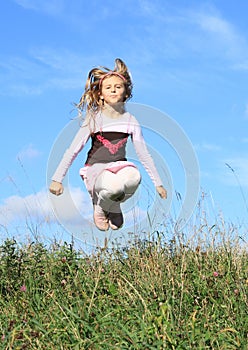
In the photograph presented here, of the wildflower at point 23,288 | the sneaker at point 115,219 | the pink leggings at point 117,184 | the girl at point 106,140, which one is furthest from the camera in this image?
the sneaker at point 115,219

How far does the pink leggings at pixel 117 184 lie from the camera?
5.75 metres

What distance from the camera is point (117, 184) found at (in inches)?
226

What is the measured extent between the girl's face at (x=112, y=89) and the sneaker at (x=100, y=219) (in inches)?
44.2

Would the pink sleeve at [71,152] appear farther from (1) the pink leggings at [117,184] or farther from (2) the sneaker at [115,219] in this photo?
(2) the sneaker at [115,219]

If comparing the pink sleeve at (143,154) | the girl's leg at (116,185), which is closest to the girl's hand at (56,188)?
the girl's leg at (116,185)

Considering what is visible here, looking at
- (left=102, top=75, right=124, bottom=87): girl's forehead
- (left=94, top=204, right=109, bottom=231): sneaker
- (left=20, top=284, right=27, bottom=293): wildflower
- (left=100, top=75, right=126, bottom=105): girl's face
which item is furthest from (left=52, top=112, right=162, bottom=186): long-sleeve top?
(left=20, top=284, right=27, bottom=293): wildflower

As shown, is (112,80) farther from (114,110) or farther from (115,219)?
(115,219)

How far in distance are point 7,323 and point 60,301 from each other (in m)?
0.51

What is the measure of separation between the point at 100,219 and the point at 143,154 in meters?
0.83

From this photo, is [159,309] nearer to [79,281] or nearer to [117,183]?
[79,281]

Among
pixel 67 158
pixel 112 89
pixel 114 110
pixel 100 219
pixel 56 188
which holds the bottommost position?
pixel 100 219

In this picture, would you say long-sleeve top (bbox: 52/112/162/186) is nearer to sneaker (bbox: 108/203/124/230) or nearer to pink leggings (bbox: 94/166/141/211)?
pink leggings (bbox: 94/166/141/211)

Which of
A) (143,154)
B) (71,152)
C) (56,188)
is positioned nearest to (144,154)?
(143,154)

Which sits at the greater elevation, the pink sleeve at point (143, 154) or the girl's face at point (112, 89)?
the girl's face at point (112, 89)
